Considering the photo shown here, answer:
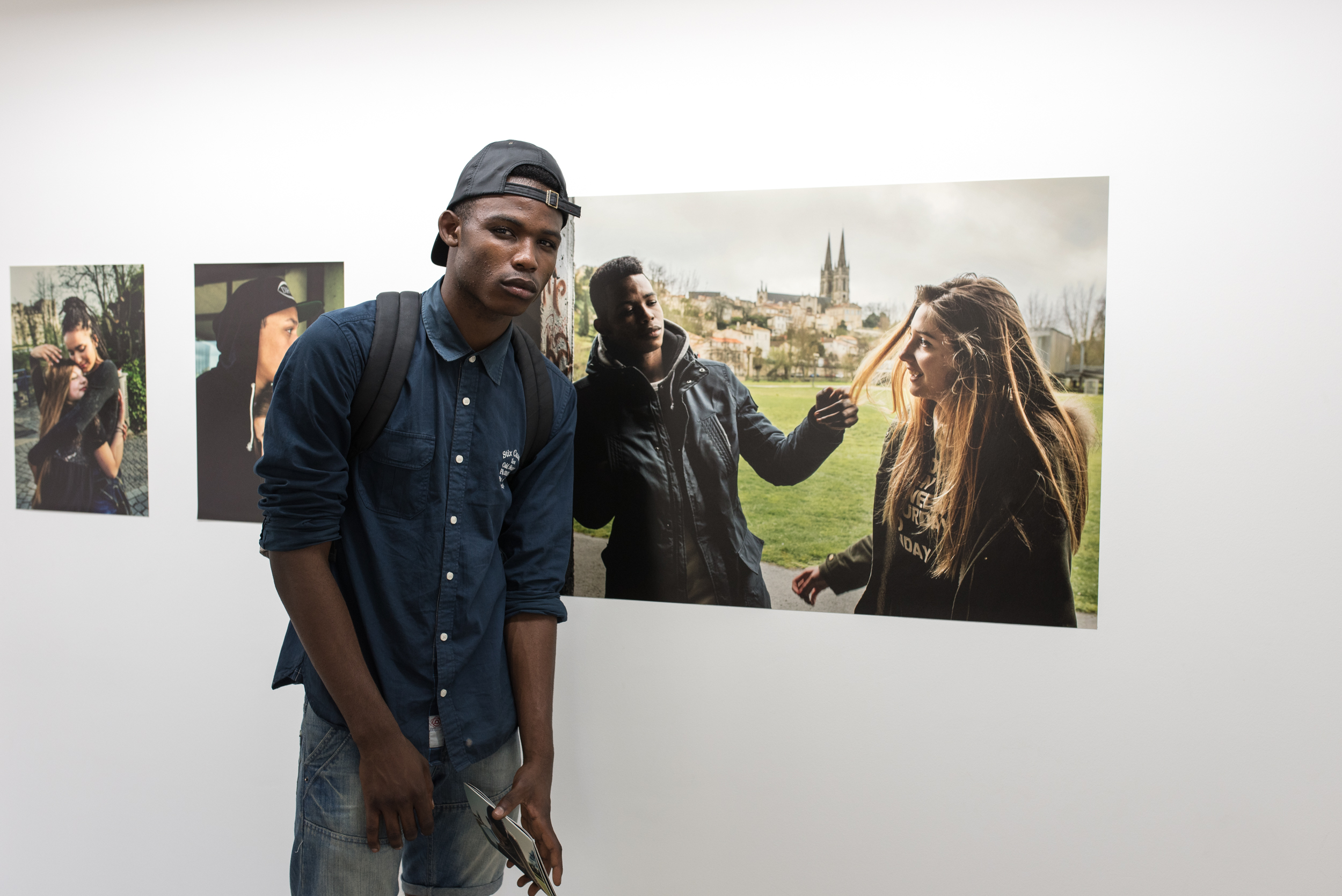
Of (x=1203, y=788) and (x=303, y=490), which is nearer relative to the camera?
(x=303, y=490)

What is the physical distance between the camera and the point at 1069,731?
1.63 meters

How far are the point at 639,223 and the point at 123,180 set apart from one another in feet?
4.60

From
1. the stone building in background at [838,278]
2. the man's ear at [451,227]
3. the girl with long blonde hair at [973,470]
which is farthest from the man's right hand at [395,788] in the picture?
the stone building in background at [838,278]

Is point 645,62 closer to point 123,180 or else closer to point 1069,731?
point 123,180

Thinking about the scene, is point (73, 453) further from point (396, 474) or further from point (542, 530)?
point (542, 530)

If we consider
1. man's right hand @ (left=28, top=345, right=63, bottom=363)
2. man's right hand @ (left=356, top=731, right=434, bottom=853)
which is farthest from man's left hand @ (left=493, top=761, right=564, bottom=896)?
man's right hand @ (left=28, top=345, right=63, bottom=363)

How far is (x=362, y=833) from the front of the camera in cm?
132

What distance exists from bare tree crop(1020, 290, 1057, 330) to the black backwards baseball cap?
96cm

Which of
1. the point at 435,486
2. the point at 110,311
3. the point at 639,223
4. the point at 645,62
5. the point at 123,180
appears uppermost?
the point at 645,62

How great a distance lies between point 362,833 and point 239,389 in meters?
1.18

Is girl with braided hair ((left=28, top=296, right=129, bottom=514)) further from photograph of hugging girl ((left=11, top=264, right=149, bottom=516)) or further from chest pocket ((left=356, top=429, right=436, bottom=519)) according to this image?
chest pocket ((left=356, top=429, right=436, bottom=519))

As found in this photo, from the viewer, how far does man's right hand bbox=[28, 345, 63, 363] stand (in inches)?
80.5

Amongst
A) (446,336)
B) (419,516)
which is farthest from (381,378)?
(419,516)

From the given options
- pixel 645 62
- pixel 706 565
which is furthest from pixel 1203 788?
pixel 645 62
